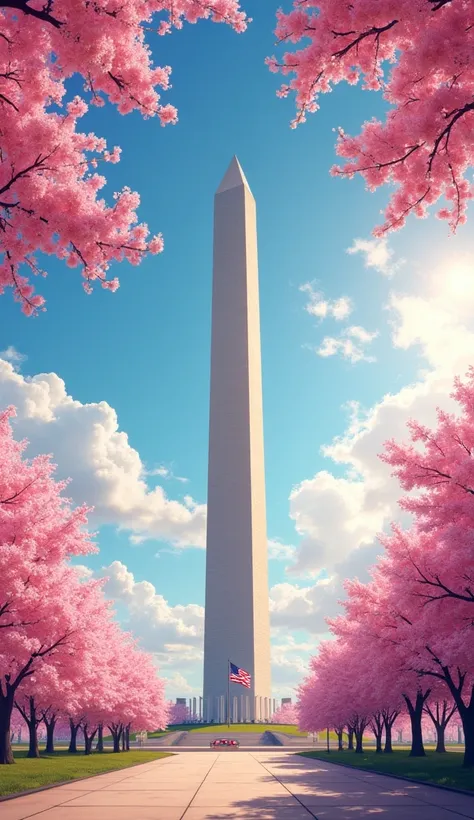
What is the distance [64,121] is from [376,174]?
4648mm

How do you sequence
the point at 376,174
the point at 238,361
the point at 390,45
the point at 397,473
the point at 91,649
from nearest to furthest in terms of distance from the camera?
the point at 390,45 < the point at 376,174 < the point at 397,473 < the point at 91,649 < the point at 238,361

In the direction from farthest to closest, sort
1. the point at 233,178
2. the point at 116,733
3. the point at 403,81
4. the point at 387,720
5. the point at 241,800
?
the point at 233,178 → the point at 116,733 → the point at 387,720 → the point at 241,800 → the point at 403,81

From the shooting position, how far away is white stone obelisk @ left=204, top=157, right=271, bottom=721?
73375mm

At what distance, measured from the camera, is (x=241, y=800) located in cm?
1406

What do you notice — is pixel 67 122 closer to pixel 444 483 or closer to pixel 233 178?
pixel 444 483

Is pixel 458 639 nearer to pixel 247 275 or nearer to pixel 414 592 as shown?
pixel 414 592

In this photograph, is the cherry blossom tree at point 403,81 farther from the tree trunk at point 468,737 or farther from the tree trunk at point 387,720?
the tree trunk at point 387,720

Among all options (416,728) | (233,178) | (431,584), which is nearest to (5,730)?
(431,584)

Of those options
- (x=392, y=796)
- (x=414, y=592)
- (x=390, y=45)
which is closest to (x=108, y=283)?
(x=390, y=45)

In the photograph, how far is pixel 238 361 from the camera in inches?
3118

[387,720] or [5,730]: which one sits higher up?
[5,730]

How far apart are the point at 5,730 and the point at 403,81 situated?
26733 mm

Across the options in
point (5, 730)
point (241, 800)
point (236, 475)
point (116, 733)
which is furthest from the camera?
point (236, 475)

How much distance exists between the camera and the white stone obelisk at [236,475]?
241 ft
